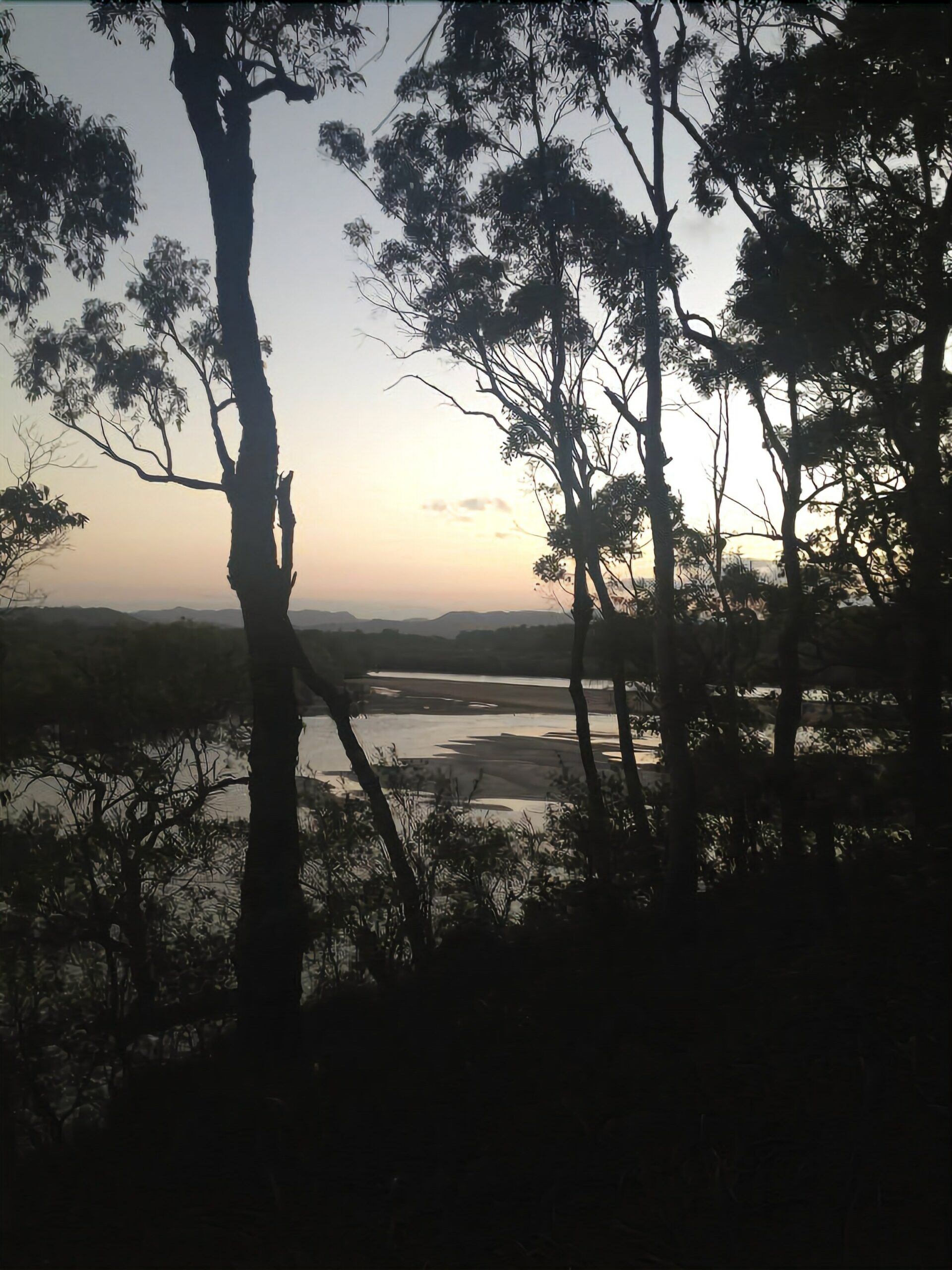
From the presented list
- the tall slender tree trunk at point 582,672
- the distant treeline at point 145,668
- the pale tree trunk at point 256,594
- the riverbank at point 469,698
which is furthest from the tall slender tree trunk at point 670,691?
the riverbank at point 469,698

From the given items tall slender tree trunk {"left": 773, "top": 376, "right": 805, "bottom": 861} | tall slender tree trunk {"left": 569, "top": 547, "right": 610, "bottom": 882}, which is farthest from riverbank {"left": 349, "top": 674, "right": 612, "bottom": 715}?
tall slender tree trunk {"left": 773, "top": 376, "right": 805, "bottom": 861}

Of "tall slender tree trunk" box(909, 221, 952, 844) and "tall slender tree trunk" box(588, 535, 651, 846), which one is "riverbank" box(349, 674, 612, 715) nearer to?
"tall slender tree trunk" box(588, 535, 651, 846)

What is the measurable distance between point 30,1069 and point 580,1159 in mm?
4821

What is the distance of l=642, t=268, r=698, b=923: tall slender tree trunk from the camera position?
340 inches

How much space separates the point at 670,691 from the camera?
8.62m

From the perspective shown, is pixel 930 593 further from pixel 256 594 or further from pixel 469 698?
pixel 469 698

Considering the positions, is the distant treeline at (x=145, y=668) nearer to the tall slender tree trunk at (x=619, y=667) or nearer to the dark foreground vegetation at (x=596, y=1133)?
the tall slender tree trunk at (x=619, y=667)

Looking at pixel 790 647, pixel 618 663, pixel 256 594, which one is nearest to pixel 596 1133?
pixel 256 594

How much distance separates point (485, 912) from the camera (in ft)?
33.9

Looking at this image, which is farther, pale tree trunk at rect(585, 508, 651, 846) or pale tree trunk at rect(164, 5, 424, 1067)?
pale tree trunk at rect(585, 508, 651, 846)

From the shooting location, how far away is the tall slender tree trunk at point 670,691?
28.3 ft

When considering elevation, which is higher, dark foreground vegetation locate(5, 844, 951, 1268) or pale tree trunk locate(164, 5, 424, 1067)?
pale tree trunk locate(164, 5, 424, 1067)

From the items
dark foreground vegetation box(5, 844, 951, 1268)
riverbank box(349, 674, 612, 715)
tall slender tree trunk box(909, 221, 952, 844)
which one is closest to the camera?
dark foreground vegetation box(5, 844, 951, 1268)

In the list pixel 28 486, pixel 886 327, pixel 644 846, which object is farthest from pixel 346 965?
pixel 886 327
